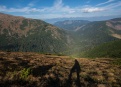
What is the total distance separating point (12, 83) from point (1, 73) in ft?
22.3

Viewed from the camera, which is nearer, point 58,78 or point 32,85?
point 32,85

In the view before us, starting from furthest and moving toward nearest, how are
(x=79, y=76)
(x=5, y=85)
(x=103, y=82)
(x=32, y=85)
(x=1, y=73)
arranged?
(x=79, y=76)
(x=103, y=82)
(x=1, y=73)
(x=32, y=85)
(x=5, y=85)

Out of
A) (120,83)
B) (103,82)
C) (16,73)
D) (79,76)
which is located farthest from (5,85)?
(120,83)

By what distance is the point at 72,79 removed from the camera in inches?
1676

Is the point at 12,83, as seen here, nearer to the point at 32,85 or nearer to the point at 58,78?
the point at 32,85

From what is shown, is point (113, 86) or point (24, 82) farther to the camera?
point (113, 86)

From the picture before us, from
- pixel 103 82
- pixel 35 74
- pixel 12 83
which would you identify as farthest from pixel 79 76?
pixel 12 83

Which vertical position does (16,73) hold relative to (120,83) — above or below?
above

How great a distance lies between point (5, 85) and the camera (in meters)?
34.1

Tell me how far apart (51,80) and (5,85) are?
12.6 meters

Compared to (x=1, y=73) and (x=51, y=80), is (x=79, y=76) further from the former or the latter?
(x=1, y=73)

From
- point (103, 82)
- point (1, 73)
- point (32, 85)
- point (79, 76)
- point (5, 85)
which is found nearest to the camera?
point (5, 85)

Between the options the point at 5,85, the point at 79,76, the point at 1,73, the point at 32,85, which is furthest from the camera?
the point at 79,76

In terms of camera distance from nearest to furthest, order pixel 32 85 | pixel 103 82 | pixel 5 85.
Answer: pixel 5 85, pixel 32 85, pixel 103 82
